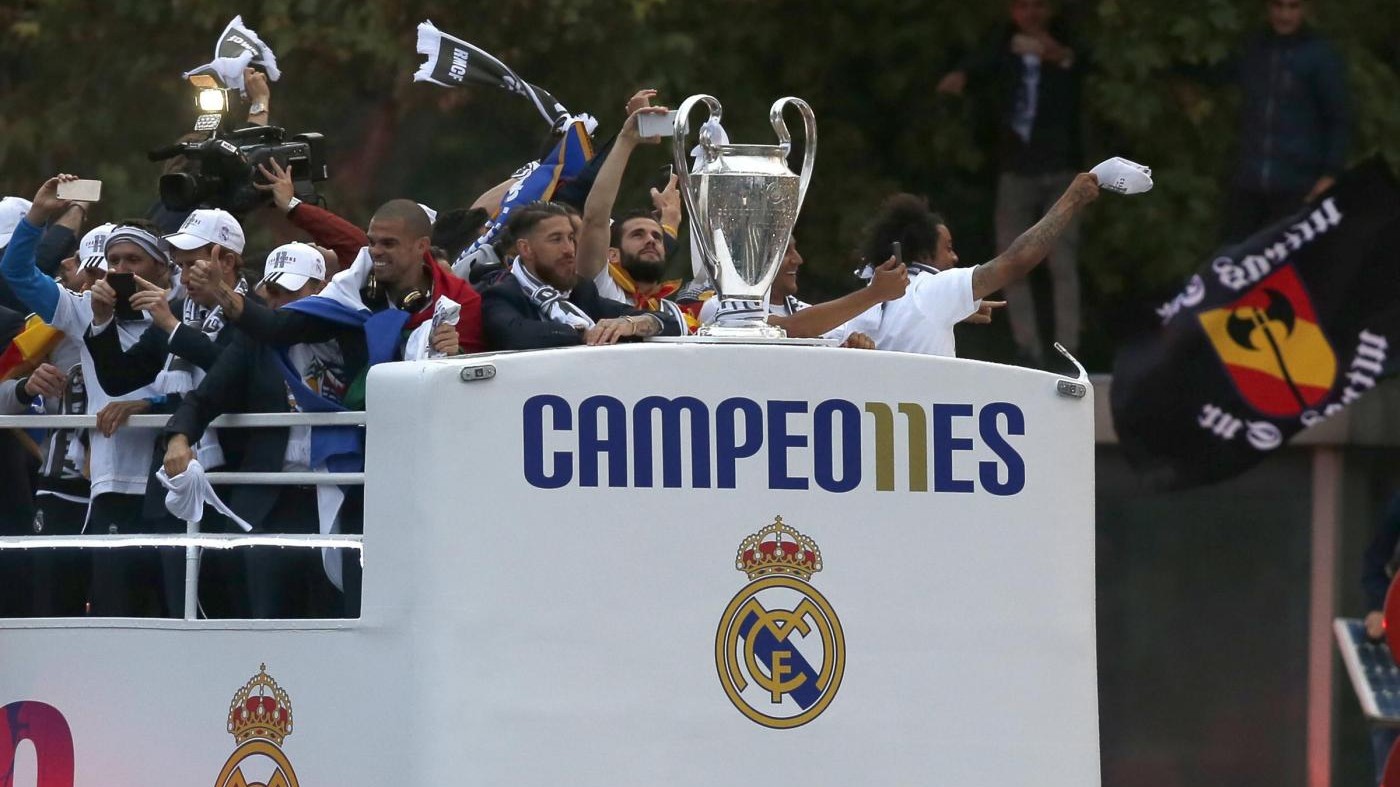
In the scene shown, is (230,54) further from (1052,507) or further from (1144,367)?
(1144,367)

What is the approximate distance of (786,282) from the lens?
8875mm

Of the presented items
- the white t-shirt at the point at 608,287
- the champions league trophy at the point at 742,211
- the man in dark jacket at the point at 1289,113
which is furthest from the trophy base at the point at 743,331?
the man in dark jacket at the point at 1289,113

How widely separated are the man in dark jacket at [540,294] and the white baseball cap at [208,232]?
3.42ft

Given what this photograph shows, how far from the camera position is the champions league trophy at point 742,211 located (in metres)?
6.86

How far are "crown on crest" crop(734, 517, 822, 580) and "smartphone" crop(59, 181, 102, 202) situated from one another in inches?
117

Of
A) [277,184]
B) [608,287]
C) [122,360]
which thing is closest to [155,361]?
[122,360]

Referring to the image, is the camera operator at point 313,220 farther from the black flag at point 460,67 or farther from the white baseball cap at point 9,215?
the white baseball cap at point 9,215

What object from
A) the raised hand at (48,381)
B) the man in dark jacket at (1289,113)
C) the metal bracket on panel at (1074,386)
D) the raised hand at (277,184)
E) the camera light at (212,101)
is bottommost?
the metal bracket on panel at (1074,386)

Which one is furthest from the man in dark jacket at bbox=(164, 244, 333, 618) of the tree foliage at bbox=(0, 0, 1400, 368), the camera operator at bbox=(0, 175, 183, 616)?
the tree foliage at bbox=(0, 0, 1400, 368)

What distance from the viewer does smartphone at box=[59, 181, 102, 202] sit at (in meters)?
8.66

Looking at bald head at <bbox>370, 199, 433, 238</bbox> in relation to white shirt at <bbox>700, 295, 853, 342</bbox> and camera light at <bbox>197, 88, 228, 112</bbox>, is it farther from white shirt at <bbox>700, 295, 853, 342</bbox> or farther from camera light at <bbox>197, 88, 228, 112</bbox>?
camera light at <bbox>197, 88, 228, 112</bbox>

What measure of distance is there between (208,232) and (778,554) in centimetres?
261

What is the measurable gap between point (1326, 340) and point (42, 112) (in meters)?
6.94

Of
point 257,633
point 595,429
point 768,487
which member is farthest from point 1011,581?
point 257,633
